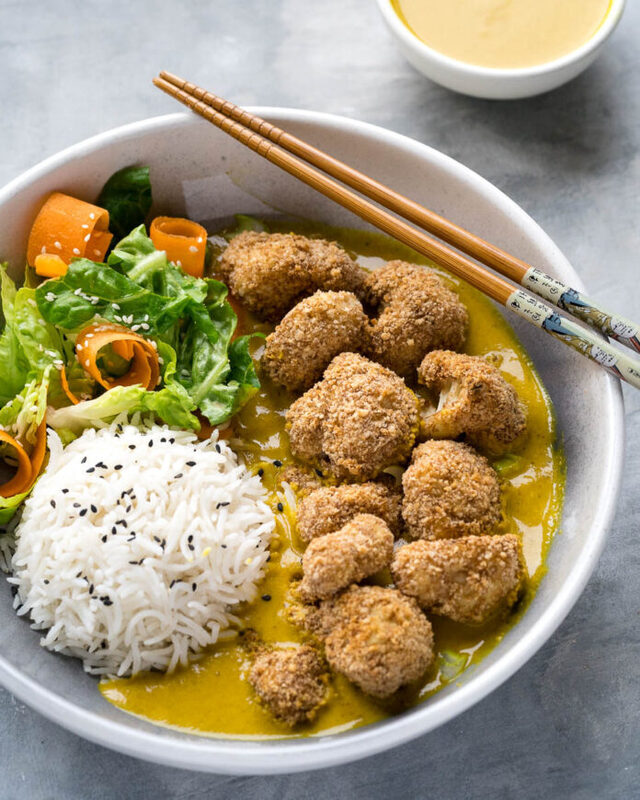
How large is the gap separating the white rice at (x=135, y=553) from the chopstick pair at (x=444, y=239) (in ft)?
3.37

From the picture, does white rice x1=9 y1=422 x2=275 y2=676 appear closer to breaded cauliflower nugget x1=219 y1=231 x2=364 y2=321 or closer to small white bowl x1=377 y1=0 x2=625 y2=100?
breaded cauliflower nugget x1=219 y1=231 x2=364 y2=321

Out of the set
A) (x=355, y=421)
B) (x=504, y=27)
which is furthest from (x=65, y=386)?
(x=504, y=27)

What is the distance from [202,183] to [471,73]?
1.14 m

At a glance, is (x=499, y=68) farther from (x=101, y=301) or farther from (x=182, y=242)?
(x=101, y=301)

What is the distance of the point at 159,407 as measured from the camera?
2.99m

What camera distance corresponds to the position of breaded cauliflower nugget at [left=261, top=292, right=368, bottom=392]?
10.0 feet

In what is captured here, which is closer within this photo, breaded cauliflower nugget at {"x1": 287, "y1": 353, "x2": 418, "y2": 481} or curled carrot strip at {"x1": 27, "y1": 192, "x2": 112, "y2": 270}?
breaded cauliflower nugget at {"x1": 287, "y1": 353, "x2": 418, "y2": 481}

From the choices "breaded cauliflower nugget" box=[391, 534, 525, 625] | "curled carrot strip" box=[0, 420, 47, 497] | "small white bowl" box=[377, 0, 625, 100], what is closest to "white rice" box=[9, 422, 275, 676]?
"curled carrot strip" box=[0, 420, 47, 497]

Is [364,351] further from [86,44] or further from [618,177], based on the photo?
[86,44]

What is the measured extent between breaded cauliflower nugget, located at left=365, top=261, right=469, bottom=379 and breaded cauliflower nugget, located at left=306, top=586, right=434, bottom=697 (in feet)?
2.81

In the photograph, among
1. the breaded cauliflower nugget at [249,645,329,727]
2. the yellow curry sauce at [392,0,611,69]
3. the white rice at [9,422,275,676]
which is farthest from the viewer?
the yellow curry sauce at [392,0,611,69]

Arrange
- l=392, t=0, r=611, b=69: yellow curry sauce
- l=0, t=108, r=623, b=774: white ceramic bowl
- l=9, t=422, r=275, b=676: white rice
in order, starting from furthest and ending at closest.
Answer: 1. l=392, t=0, r=611, b=69: yellow curry sauce
2. l=9, t=422, r=275, b=676: white rice
3. l=0, t=108, r=623, b=774: white ceramic bowl

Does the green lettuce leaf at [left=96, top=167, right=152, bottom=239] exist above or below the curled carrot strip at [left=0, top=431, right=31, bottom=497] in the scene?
above

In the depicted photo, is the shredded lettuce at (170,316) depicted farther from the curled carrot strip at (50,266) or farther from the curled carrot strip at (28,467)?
the curled carrot strip at (28,467)
